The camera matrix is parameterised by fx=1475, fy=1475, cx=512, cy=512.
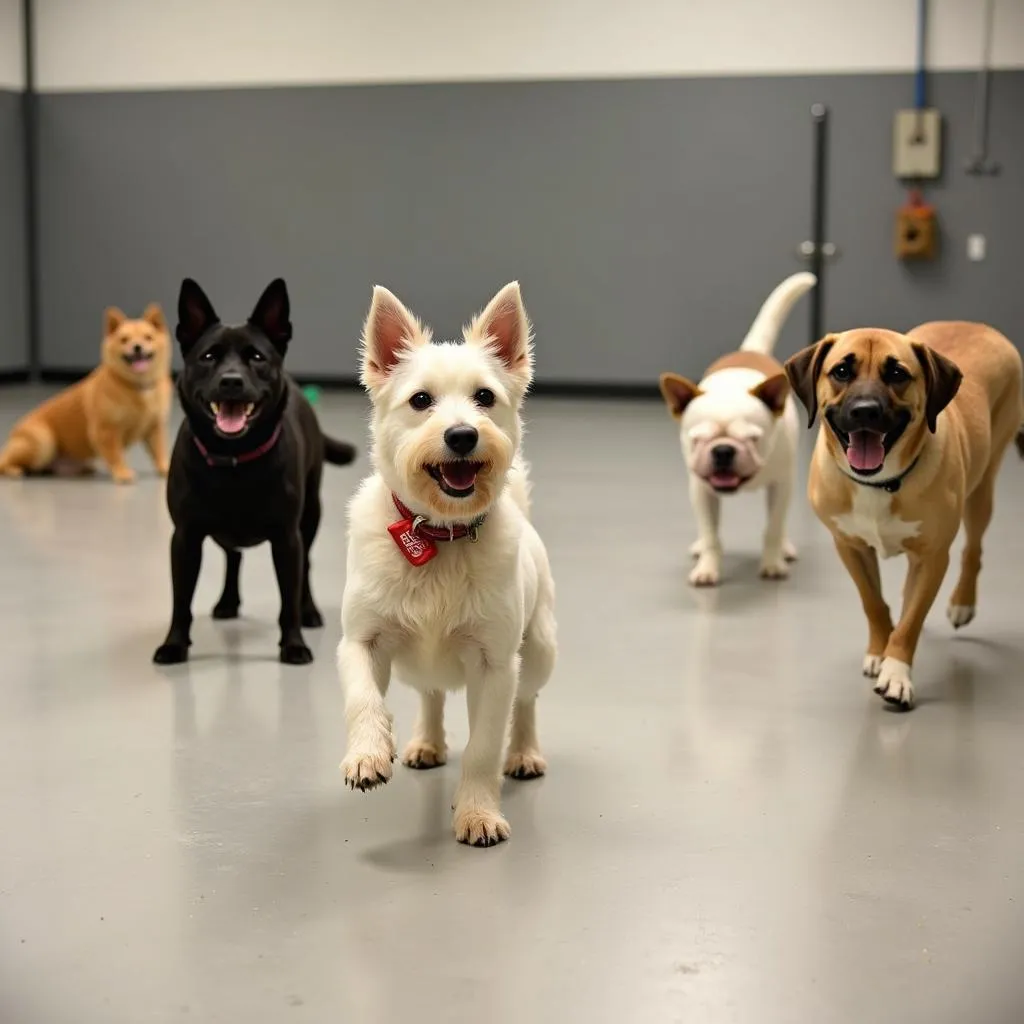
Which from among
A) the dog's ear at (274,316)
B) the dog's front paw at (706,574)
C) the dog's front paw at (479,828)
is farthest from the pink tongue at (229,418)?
the dog's front paw at (706,574)

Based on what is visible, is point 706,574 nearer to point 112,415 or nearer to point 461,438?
point 461,438

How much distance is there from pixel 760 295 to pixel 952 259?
153 centimetres

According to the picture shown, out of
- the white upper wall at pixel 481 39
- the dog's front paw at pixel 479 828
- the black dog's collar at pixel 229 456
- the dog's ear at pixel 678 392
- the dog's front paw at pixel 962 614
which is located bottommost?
the dog's front paw at pixel 479 828

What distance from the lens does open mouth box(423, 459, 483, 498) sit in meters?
2.81

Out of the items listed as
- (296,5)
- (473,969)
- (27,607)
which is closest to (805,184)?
(296,5)

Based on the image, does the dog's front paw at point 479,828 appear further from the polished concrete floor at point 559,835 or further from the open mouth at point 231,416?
the open mouth at point 231,416

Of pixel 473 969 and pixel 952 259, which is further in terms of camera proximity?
pixel 952 259

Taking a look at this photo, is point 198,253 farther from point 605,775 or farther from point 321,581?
point 605,775

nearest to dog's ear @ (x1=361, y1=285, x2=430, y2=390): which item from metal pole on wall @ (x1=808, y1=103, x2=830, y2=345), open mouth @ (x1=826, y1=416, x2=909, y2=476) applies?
open mouth @ (x1=826, y1=416, x2=909, y2=476)

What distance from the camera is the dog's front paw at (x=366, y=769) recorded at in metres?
2.71

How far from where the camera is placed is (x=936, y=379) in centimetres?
379

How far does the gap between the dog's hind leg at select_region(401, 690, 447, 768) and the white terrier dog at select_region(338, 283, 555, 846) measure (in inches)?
13.0

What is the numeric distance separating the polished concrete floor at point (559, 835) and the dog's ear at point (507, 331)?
3.14ft

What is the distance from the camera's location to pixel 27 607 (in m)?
5.04
